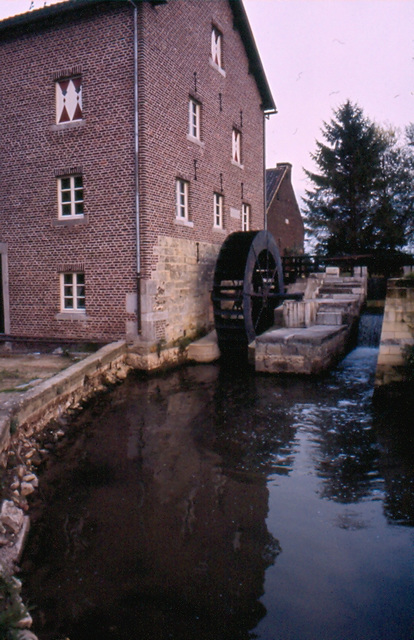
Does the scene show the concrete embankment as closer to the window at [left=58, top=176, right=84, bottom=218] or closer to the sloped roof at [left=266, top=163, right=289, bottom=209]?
the window at [left=58, top=176, right=84, bottom=218]

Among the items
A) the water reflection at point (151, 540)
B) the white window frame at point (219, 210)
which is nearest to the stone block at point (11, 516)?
the water reflection at point (151, 540)

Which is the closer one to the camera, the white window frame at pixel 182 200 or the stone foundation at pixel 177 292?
the stone foundation at pixel 177 292

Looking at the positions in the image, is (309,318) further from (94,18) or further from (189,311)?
(94,18)

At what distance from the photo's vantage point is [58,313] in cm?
1045

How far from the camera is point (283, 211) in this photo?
26.0 metres

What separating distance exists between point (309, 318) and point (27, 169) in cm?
718

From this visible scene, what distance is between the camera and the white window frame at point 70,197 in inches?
400

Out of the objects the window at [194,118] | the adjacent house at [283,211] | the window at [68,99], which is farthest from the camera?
the adjacent house at [283,211]

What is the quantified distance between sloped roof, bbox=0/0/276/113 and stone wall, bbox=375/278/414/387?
728 cm

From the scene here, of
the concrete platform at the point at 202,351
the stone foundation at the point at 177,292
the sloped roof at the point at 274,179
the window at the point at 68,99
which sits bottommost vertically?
the concrete platform at the point at 202,351

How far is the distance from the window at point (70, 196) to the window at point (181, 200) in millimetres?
2114

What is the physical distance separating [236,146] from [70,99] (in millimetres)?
5608

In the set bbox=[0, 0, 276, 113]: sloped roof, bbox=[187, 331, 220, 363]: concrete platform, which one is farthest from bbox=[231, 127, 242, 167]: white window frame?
bbox=[187, 331, 220, 363]: concrete platform

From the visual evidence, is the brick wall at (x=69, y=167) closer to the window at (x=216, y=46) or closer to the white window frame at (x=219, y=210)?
the window at (x=216, y=46)
